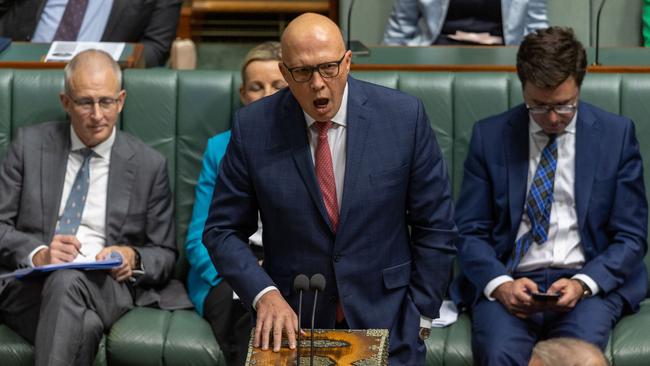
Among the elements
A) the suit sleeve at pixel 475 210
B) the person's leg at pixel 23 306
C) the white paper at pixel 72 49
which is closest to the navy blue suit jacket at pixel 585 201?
the suit sleeve at pixel 475 210

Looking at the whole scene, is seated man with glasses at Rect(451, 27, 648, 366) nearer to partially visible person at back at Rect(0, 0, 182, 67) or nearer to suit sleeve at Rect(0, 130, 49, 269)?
suit sleeve at Rect(0, 130, 49, 269)

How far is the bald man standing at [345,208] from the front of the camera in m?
2.87

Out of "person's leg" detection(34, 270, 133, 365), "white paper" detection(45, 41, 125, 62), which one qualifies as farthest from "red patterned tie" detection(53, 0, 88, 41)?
"person's leg" detection(34, 270, 133, 365)

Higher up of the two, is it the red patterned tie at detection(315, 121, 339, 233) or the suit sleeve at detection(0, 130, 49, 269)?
the red patterned tie at detection(315, 121, 339, 233)

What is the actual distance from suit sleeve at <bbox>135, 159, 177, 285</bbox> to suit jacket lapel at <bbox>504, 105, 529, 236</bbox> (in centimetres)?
104

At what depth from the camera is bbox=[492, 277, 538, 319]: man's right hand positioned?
11.5ft

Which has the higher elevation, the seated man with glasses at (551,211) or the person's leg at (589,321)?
the seated man with glasses at (551,211)

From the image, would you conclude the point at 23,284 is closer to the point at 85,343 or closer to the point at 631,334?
the point at 85,343

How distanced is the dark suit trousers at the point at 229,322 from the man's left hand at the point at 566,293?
83 cm

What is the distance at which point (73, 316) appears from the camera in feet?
11.6

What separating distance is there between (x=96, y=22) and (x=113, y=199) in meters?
1.23

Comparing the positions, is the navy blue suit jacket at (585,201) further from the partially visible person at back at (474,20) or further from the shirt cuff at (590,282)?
the partially visible person at back at (474,20)

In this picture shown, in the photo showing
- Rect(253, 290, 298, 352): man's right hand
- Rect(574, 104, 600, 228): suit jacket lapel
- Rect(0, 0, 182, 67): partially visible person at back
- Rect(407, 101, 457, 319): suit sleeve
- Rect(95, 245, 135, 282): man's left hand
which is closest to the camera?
Rect(253, 290, 298, 352): man's right hand

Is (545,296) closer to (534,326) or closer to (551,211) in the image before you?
(534,326)
